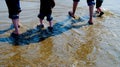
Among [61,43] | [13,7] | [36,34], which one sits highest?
[13,7]

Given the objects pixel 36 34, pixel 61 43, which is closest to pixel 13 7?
pixel 36 34

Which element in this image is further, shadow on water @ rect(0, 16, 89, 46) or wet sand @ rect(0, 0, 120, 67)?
shadow on water @ rect(0, 16, 89, 46)

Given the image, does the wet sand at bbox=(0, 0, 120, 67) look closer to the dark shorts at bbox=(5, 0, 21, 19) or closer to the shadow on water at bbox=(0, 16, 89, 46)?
the shadow on water at bbox=(0, 16, 89, 46)

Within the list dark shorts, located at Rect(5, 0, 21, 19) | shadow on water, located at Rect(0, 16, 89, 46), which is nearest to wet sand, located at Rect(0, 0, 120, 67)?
shadow on water, located at Rect(0, 16, 89, 46)

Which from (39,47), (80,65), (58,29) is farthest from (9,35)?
(80,65)

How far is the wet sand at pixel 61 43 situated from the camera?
15.8 feet

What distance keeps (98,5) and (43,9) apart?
7.93 feet

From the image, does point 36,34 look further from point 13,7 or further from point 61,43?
point 13,7

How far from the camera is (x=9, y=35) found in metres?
5.84

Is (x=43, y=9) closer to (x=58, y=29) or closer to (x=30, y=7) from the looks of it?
(x=58, y=29)

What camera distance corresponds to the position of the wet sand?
4.82 metres

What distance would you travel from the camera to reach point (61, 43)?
564cm

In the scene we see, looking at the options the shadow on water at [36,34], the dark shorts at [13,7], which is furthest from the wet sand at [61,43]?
the dark shorts at [13,7]

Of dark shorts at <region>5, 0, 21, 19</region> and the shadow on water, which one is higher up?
dark shorts at <region>5, 0, 21, 19</region>
